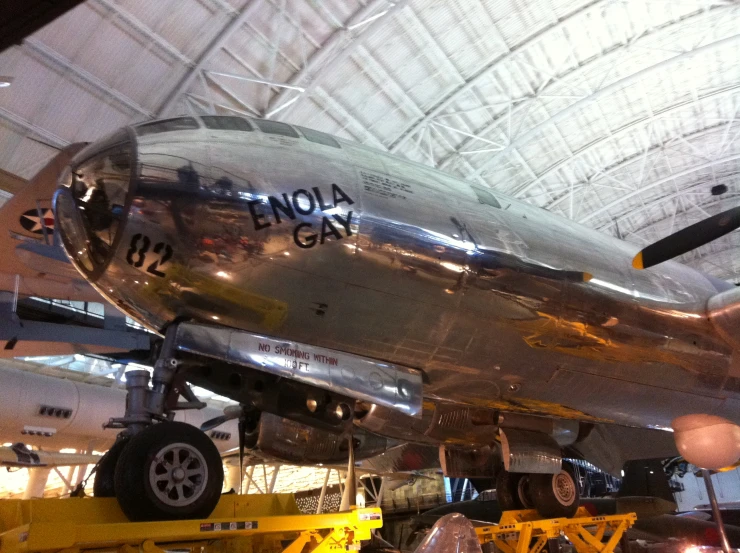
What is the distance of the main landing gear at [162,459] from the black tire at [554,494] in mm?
5975

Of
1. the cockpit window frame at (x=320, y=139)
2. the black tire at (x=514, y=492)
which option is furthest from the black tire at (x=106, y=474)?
the black tire at (x=514, y=492)

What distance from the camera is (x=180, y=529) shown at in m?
4.09

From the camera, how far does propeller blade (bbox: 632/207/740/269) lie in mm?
6961

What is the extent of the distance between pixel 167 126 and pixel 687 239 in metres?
6.21

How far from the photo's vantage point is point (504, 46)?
17.5 m

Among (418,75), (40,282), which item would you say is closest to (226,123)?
(40,282)

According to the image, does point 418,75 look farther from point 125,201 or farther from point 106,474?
point 106,474

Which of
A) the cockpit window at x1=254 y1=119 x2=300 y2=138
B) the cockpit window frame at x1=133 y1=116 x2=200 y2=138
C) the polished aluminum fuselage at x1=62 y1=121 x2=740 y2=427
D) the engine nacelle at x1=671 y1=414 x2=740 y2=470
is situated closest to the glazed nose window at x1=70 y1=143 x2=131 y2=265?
the polished aluminum fuselage at x1=62 y1=121 x2=740 y2=427

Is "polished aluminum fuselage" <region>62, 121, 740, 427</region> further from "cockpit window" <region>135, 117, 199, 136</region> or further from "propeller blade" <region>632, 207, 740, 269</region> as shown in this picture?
"propeller blade" <region>632, 207, 740, 269</region>

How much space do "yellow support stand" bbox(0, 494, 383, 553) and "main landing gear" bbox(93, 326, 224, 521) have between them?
0.50 ft

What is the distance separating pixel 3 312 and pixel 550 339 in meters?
11.1

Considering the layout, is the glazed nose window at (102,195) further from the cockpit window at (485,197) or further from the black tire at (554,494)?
the black tire at (554,494)

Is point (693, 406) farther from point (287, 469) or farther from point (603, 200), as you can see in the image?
point (287, 469)

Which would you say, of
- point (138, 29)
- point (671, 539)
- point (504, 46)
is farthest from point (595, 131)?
point (138, 29)
